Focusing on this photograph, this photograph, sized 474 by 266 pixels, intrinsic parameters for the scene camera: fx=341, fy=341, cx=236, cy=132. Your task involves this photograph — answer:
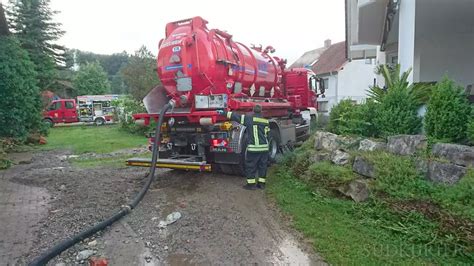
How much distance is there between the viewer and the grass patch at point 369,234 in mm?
3605

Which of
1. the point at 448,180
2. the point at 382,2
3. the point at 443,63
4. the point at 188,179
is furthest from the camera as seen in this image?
the point at 443,63

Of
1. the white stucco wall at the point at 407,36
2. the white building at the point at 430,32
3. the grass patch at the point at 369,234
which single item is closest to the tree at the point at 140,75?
the white building at the point at 430,32

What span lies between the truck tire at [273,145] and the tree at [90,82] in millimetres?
40220

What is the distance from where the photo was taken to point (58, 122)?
26.3 m

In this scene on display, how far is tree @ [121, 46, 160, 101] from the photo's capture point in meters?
20.2

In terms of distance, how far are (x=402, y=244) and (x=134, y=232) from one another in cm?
334

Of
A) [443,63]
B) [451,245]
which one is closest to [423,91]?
[451,245]

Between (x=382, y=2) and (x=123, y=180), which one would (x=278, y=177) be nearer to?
(x=123, y=180)

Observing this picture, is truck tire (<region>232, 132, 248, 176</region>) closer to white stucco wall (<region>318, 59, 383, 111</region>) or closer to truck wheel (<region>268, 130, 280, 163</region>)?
truck wheel (<region>268, 130, 280, 163</region>)

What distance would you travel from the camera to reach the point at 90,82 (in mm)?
45500

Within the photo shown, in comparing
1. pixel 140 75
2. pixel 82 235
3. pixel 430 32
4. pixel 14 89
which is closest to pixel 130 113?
pixel 140 75

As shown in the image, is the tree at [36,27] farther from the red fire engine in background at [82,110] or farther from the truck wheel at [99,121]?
the truck wheel at [99,121]

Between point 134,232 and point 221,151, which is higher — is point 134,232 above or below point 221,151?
below

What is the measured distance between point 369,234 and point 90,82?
47.1m
